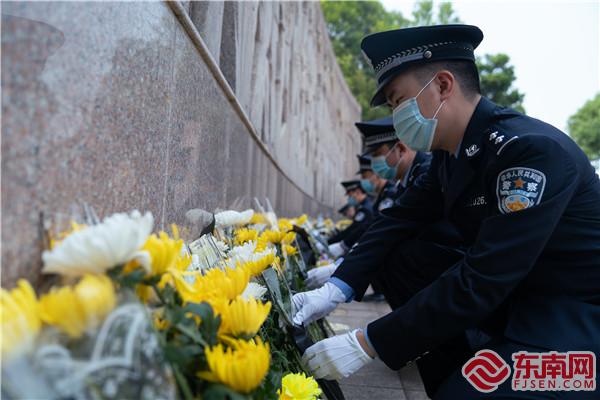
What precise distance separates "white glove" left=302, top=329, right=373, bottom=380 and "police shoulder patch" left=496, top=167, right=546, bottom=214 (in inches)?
28.7

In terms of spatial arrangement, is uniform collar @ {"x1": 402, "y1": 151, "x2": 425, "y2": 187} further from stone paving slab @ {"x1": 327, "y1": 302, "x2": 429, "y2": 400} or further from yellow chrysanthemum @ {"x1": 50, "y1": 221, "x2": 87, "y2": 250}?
yellow chrysanthemum @ {"x1": 50, "y1": 221, "x2": 87, "y2": 250}

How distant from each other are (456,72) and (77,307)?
1.86 metres

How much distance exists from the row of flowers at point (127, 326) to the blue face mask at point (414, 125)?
1284mm

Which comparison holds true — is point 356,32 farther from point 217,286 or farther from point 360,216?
point 217,286

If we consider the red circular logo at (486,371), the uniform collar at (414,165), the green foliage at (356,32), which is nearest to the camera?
the red circular logo at (486,371)

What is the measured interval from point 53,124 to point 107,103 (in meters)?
0.28

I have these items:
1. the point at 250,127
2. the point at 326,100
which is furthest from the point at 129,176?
the point at 326,100

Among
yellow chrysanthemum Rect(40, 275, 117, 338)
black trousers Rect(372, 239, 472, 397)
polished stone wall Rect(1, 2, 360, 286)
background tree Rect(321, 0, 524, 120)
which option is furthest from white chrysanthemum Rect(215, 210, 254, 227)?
background tree Rect(321, 0, 524, 120)

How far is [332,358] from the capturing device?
1.77m

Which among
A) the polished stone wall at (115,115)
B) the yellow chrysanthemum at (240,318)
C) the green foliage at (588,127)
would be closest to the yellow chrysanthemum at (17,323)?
the polished stone wall at (115,115)

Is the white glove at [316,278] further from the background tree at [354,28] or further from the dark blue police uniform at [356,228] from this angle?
the background tree at [354,28]

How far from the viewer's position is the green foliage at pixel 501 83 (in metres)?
38.0

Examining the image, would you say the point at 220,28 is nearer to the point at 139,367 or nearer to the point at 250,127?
the point at 250,127

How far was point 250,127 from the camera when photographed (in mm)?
4570
